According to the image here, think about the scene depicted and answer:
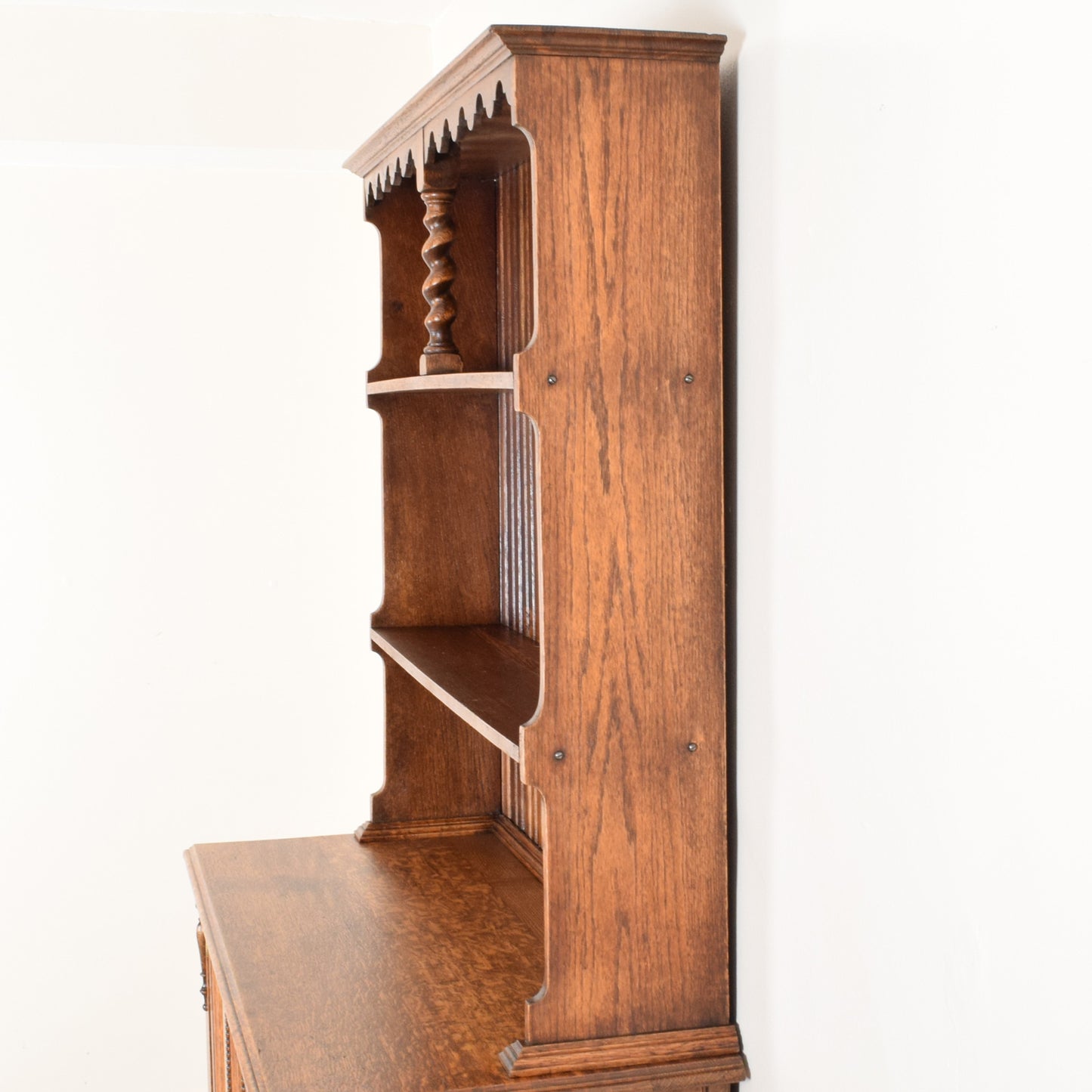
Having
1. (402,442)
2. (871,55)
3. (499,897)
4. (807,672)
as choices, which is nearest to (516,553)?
(402,442)

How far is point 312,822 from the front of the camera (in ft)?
12.9

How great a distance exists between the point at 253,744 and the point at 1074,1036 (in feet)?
10.1

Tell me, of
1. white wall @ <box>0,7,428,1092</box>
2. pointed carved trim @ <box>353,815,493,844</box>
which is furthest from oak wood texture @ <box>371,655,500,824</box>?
white wall @ <box>0,7,428,1092</box>

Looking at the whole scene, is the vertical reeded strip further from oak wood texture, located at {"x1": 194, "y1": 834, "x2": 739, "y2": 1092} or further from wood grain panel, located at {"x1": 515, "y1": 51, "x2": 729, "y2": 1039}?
wood grain panel, located at {"x1": 515, "y1": 51, "x2": 729, "y2": 1039}

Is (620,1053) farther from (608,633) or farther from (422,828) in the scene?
(422,828)

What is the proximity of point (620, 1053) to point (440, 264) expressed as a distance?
116cm

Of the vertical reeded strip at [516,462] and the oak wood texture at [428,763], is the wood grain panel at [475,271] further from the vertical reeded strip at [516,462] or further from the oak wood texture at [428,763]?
the oak wood texture at [428,763]

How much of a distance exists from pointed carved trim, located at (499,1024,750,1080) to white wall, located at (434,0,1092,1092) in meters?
0.05

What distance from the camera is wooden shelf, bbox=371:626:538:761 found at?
178 centimetres

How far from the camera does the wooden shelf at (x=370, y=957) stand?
1.66 metres

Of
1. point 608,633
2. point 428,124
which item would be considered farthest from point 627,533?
point 428,124

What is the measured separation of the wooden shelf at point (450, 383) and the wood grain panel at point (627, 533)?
0.10 metres

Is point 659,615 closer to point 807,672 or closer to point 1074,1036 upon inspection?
point 807,672

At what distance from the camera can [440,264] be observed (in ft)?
6.95
